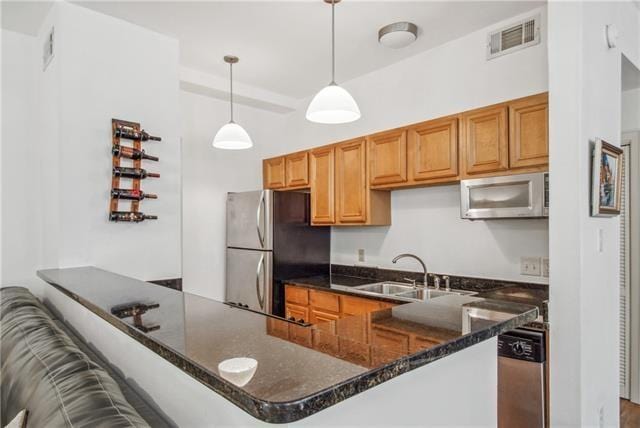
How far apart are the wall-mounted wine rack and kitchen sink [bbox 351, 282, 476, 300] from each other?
1.68 meters

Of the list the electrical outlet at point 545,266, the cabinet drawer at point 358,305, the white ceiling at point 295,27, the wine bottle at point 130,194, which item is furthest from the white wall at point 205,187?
the electrical outlet at point 545,266

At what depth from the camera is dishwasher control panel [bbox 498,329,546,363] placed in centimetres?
196

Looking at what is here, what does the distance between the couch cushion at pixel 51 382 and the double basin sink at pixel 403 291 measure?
199cm

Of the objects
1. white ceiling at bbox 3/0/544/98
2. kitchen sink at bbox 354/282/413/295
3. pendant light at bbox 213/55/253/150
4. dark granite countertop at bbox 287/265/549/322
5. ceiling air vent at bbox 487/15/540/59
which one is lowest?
kitchen sink at bbox 354/282/413/295

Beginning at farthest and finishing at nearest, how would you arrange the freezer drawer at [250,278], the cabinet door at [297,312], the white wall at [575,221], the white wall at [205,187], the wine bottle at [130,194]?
the white wall at [205,187], the freezer drawer at [250,278], the cabinet door at [297,312], the wine bottle at [130,194], the white wall at [575,221]

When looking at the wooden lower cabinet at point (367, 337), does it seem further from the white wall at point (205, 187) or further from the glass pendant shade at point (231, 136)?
the white wall at point (205, 187)

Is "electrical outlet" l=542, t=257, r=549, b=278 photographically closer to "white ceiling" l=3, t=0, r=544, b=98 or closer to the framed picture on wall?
the framed picture on wall

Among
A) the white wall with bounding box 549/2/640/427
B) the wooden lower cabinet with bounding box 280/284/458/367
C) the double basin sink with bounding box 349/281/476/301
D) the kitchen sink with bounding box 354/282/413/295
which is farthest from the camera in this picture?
the kitchen sink with bounding box 354/282/413/295

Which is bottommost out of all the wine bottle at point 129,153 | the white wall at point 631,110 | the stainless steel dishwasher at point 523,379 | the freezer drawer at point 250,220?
the stainless steel dishwasher at point 523,379

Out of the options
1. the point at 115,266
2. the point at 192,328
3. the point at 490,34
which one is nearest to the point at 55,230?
the point at 115,266

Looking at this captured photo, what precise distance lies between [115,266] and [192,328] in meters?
1.84

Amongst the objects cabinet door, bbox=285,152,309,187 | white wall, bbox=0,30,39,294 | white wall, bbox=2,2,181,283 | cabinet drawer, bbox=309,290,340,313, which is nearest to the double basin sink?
cabinet drawer, bbox=309,290,340,313

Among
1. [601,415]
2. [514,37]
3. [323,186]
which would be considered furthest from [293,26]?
[601,415]

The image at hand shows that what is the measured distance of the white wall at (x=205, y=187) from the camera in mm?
3744
